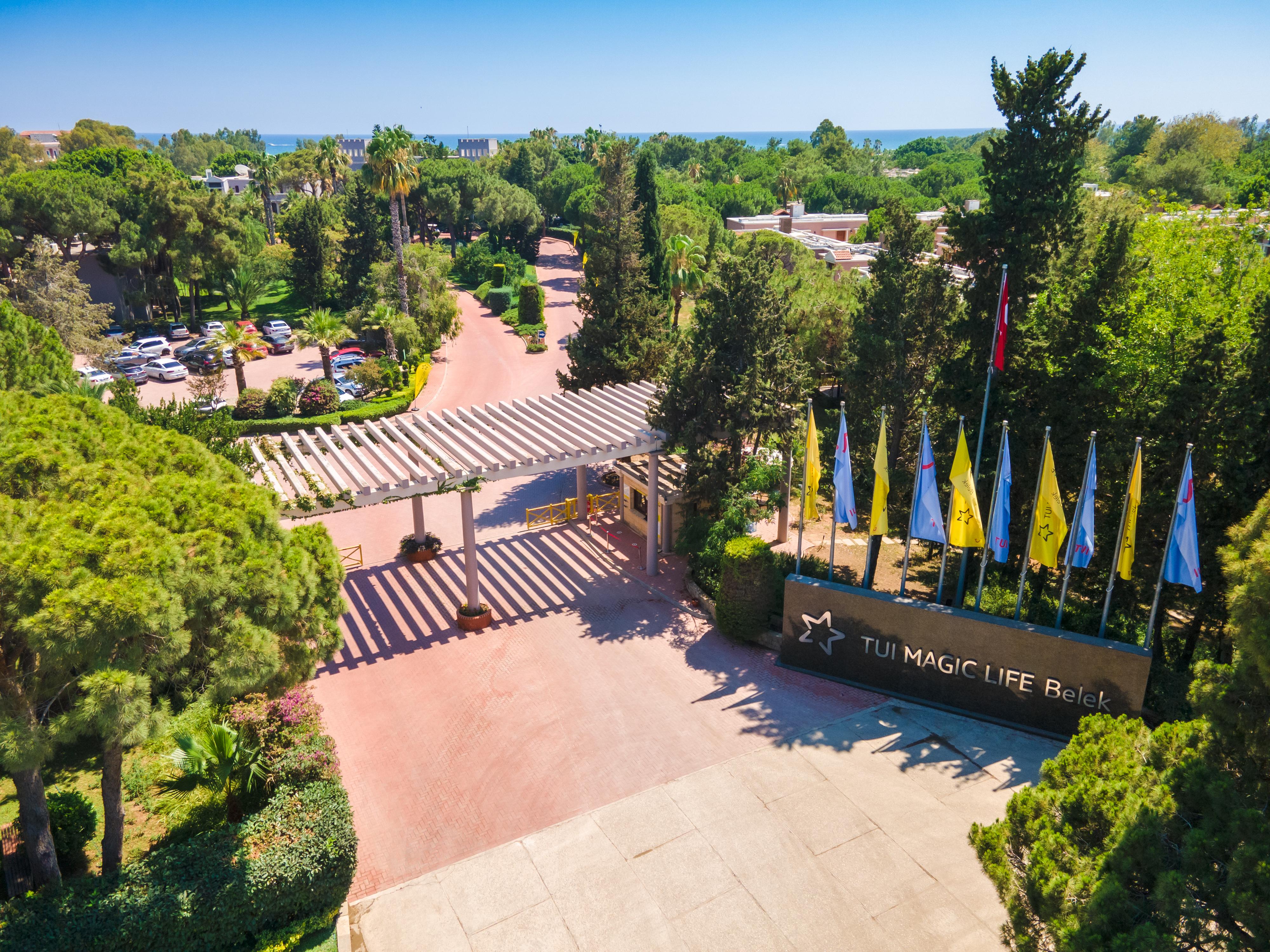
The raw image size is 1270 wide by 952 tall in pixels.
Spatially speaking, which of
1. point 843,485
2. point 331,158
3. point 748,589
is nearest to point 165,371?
point 331,158

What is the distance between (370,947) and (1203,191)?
86.6 metres

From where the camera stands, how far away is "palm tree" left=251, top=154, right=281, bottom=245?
76.2 meters

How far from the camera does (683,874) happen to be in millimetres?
13508

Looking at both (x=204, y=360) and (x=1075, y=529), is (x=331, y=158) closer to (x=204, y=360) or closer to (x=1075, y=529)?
(x=204, y=360)

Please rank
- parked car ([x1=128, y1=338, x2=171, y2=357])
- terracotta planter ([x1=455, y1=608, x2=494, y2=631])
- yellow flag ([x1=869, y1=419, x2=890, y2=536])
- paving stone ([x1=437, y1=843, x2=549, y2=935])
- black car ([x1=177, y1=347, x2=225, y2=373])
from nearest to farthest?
paving stone ([x1=437, y1=843, x2=549, y2=935]), yellow flag ([x1=869, y1=419, x2=890, y2=536]), terracotta planter ([x1=455, y1=608, x2=494, y2=631]), black car ([x1=177, y1=347, x2=225, y2=373]), parked car ([x1=128, y1=338, x2=171, y2=357])

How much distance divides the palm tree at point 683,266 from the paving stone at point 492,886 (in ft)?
103

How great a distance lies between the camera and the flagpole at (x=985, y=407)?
16.9 meters

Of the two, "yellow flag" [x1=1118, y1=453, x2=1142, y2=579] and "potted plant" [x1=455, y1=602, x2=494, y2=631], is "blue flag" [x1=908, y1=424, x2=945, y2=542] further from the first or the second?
"potted plant" [x1=455, y1=602, x2=494, y2=631]

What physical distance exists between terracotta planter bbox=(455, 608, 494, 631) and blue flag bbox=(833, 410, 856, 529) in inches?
368

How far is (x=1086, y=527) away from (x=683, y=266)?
98.4 ft

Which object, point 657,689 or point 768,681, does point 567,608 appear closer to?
point 657,689

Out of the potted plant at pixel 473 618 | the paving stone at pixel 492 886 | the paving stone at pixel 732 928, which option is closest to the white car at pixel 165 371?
the potted plant at pixel 473 618

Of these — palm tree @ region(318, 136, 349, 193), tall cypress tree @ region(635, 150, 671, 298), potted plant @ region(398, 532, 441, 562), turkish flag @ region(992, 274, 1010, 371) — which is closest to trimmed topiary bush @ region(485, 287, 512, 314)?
palm tree @ region(318, 136, 349, 193)

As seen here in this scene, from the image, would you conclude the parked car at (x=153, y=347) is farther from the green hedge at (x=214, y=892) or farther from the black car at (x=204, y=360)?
the green hedge at (x=214, y=892)
